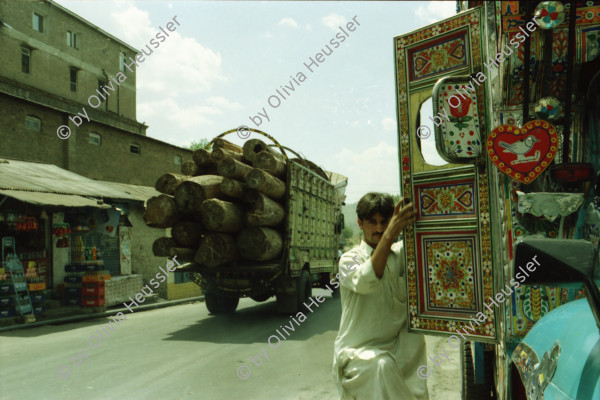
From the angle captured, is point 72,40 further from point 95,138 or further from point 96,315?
point 96,315

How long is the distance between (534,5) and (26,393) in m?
5.27

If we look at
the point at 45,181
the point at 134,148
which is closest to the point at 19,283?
the point at 45,181

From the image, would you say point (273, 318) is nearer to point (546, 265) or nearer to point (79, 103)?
point (546, 265)

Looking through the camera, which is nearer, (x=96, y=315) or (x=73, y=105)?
(x=96, y=315)

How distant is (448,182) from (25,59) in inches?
882

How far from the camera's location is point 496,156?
1935 millimetres

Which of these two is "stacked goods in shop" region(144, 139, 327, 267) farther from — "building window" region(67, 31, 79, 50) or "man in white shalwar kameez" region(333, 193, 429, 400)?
"building window" region(67, 31, 79, 50)

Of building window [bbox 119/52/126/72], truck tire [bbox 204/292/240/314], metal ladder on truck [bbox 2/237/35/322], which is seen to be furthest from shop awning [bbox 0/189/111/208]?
building window [bbox 119/52/126/72]

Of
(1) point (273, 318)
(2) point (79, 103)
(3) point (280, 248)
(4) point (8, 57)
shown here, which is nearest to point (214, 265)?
(3) point (280, 248)

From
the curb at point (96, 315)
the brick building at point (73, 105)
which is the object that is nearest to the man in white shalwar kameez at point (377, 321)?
the curb at point (96, 315)

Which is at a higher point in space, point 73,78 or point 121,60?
point 121,60

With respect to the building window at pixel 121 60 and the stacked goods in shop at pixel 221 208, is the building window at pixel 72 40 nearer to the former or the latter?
the building window at pixel 121 60

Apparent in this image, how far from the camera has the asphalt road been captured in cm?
452

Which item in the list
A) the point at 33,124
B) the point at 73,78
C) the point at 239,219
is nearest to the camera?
the point at 239,219
